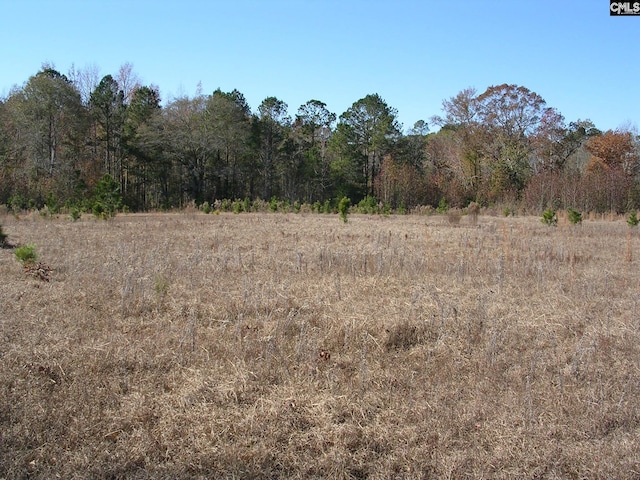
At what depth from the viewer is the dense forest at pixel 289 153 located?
28.3m

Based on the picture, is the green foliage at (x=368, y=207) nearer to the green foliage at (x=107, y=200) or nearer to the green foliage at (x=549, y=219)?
the green foliage at (x=549, y=219)

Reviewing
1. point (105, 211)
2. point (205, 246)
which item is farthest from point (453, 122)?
point (205, 246)

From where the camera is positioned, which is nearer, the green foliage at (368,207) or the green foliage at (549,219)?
the green foliage at (549,219)

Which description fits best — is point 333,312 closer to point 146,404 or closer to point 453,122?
point 146,404

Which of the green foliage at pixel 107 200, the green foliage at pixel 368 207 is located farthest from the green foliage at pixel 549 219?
the green foliage at pixel 107 200

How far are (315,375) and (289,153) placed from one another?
38146mm

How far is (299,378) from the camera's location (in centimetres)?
364

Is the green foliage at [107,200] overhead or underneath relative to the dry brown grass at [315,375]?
overhead

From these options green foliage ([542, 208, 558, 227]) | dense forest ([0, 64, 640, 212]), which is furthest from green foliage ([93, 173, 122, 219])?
green foliage ([542, 208, 558, 227])

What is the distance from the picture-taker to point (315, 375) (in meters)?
3.71

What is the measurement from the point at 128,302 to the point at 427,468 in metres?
3.79

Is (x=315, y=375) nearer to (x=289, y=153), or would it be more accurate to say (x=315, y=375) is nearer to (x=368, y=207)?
(x=368, y=207)

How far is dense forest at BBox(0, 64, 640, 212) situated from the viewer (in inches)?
1113

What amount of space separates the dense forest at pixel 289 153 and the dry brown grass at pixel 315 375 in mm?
20890
